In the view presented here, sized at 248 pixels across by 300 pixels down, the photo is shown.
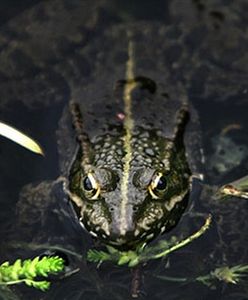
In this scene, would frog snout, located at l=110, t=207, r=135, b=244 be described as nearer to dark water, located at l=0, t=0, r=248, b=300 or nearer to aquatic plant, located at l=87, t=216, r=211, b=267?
aquatic plant, located at l=87, t=216, r=211, b=267

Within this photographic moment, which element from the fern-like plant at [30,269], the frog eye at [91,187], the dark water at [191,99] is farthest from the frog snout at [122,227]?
the dark water at [191,99]

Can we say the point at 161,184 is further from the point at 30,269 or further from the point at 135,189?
the point at 30,269

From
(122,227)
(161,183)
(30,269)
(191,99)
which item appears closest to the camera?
(30,269)

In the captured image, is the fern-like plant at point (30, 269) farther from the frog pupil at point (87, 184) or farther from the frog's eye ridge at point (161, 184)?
the frog's eye ridge at point (161, 184)

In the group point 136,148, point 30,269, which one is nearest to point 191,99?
point 136,148

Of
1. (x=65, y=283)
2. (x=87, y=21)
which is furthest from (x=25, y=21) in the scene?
(x=65, y=283)

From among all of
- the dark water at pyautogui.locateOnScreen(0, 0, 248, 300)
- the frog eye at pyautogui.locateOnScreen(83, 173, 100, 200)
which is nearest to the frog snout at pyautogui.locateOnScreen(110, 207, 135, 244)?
the frog eye at pyautogui.locateOnScreen(83, 173, 100, 200)
